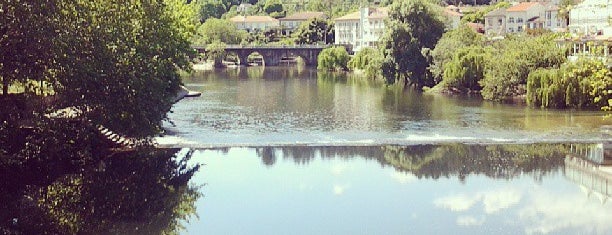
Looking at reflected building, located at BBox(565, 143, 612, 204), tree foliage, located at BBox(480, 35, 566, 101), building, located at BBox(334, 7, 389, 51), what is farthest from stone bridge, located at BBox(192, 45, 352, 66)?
reflected building, located at BBox(565, 143, 612, 204)

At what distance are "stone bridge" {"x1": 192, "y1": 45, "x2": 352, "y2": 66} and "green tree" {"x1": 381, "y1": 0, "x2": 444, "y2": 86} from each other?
5610 centimetres

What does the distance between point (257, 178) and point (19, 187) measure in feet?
26.0

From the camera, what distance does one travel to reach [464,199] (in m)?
26.8

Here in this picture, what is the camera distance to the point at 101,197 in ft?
86.1

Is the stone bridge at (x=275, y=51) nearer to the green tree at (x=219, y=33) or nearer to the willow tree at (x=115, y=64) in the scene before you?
the green tree at (x=219, y=33)

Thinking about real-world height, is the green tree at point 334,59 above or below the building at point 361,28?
below

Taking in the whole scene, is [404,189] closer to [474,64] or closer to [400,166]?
[400,166]

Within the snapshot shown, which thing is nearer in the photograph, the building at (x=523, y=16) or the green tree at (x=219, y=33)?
the building at (x=523, y=16)

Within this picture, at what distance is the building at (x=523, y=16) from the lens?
113 m

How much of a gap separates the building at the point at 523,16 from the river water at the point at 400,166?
6058cm

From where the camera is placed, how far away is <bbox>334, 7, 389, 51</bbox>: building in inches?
5049

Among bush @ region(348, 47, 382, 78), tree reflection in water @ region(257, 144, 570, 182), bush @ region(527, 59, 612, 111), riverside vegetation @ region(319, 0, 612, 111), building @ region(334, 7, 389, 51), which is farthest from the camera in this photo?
building @ region(334, 7, 389, 51)

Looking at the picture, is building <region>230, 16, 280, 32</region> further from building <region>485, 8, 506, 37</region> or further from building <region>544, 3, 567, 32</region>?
building <region>544, 3, 567, 32</region>

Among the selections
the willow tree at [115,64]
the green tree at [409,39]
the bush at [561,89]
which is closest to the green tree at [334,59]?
the green tree at [409,39]
